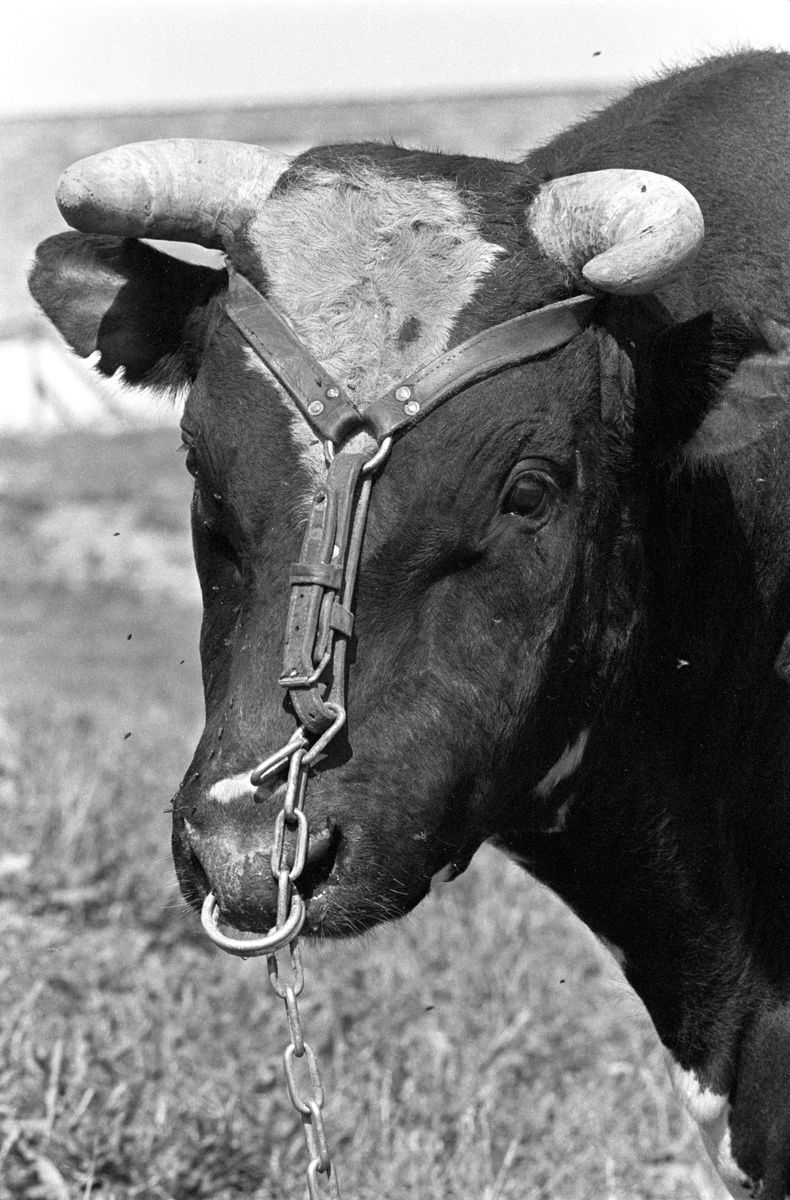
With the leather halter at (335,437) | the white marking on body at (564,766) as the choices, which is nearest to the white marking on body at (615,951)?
the white marking on body at (564,766)

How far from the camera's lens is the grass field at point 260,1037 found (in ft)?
14.3

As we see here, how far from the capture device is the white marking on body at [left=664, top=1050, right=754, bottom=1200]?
3.91m

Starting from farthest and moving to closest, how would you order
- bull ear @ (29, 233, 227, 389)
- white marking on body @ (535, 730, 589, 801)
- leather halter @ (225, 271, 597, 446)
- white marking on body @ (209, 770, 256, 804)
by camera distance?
bull ear @ (29, 233, 227, 389), white marking on body @ (535, 730, 589, 801), leather halter @ (225, 271, 597, 446), white marking on body @ (209, 770, 256, 804)

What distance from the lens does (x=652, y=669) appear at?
11.6 feet

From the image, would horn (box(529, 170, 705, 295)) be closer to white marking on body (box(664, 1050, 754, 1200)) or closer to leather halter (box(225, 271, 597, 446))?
leather halter (box(225, 271, 597, 446))

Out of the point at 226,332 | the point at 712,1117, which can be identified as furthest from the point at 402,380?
the point at 712,1117

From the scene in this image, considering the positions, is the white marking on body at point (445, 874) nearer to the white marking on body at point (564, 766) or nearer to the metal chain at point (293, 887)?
the white marking on body at point (564, 766)

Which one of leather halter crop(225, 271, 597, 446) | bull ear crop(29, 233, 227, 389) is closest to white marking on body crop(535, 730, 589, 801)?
leather halter crop(225, 271, 597, 446)

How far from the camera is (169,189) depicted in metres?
3.28

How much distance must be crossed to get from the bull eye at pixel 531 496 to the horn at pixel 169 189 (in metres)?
0.79

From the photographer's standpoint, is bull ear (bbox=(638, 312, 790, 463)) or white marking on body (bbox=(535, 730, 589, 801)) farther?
white marking on body (bbox=(535, 730, 589, 801))

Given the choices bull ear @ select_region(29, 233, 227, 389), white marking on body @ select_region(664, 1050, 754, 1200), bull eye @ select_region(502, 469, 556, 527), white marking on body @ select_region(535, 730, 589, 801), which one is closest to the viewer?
bull eye @ select_region(502, 469, 556, 527)

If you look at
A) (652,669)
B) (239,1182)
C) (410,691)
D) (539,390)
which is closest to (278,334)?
(539,390)

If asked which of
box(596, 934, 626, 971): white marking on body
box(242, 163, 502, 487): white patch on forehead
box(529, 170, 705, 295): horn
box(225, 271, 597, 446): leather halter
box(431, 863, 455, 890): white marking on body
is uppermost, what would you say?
box(529, 170, 705, 295): horn
